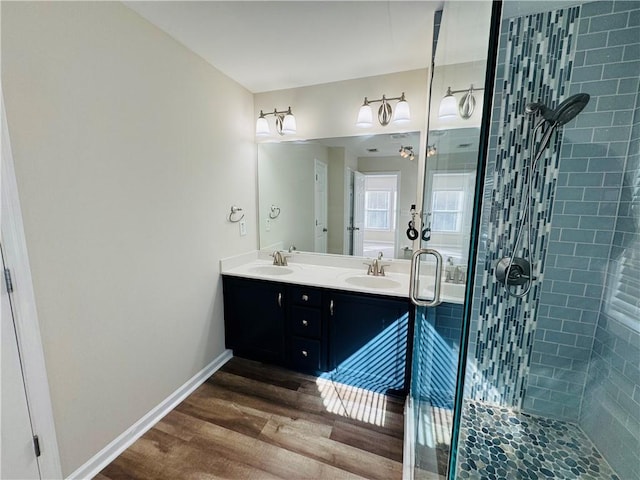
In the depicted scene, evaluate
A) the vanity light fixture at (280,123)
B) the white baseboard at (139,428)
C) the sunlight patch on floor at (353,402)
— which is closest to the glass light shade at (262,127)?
the vanity light fixture at (280,123)

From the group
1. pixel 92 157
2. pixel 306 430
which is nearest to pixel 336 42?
pixel 92 157

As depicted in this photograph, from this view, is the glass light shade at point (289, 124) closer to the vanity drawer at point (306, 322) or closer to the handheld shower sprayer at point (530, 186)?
the vanity drawer at point (306, 322)

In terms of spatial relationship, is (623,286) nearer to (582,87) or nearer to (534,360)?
(534,360)

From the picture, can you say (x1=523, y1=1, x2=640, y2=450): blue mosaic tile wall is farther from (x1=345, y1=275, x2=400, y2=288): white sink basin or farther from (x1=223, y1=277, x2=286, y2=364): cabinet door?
(x1=223, y1=277, x2=286, y2=364): cabinet door

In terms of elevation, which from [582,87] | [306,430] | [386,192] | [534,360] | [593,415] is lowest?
[306,430]

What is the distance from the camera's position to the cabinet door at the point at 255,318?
7.07 feet

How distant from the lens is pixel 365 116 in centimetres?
215

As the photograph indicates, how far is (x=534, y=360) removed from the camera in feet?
5.35

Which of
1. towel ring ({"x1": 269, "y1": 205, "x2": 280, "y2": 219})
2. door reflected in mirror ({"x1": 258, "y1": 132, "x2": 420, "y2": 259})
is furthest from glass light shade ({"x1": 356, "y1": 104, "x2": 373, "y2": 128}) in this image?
towel ring ({"x1": 269, "y1": 205, "x2": 280, "y2": 219})

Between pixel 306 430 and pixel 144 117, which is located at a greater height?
pixel 144 117

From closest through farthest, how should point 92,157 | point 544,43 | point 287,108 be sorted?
1. point 92,157
2. point 544,43
3. point 287,108

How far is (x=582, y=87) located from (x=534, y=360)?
1573 millimetres

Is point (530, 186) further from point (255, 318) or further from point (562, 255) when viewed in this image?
point (255, 318)

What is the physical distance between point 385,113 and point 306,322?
5.89 feet
